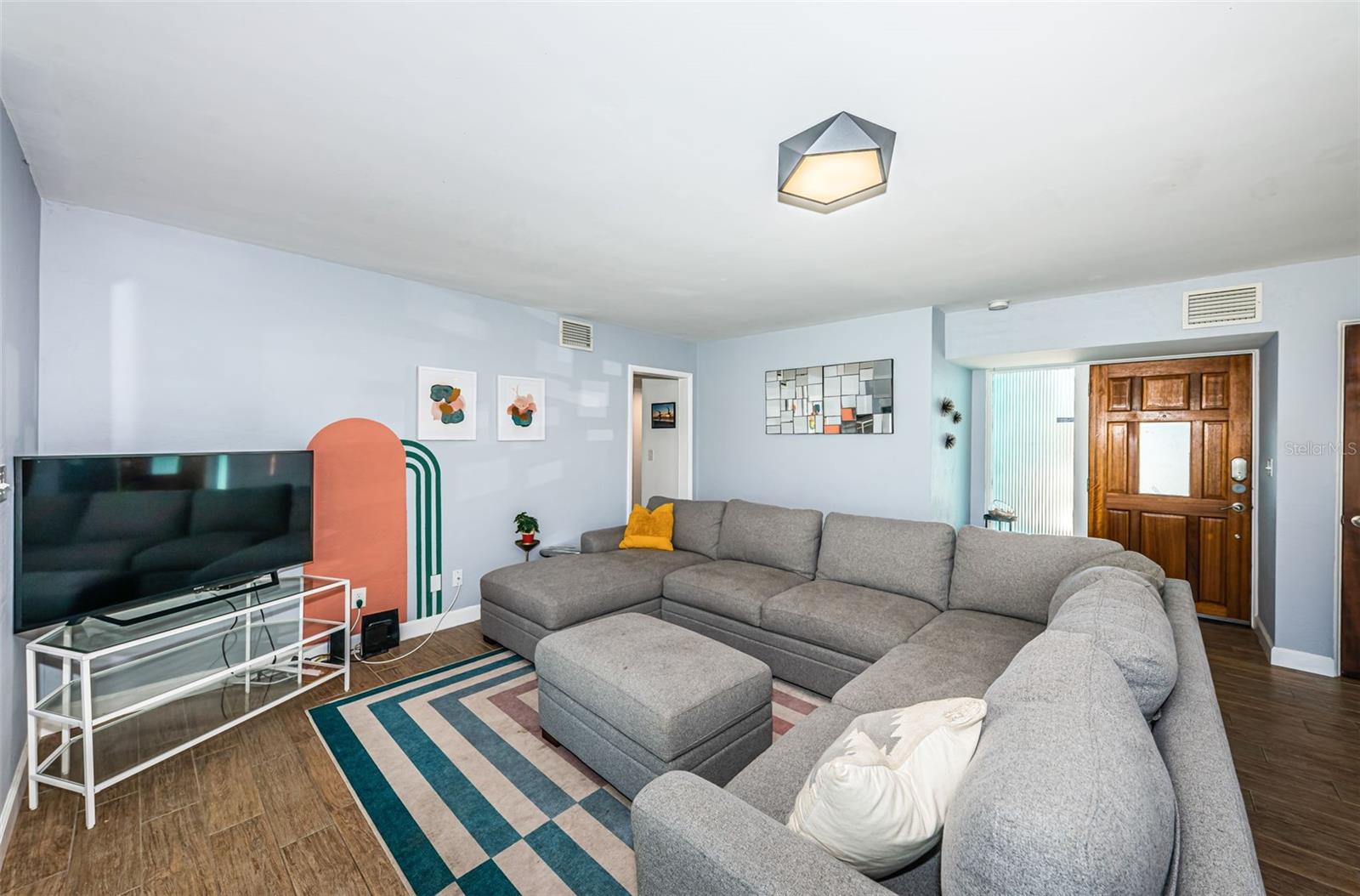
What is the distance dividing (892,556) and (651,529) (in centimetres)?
192

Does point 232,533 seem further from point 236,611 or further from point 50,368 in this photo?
point 50,368

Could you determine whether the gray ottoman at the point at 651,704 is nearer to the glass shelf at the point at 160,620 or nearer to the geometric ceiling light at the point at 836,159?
the glass shelf at the point at 160,620

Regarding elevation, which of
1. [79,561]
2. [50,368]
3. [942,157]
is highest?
[942,157]

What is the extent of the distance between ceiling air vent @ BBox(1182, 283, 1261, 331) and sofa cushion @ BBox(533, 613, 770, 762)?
3581 mm

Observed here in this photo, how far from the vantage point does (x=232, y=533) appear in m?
2.55

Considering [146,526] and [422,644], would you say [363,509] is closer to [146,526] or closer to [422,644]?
[422,644]

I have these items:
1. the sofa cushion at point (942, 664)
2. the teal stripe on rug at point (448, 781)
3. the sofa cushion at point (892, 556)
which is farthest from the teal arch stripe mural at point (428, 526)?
the sofa cushion at point (942, 664)

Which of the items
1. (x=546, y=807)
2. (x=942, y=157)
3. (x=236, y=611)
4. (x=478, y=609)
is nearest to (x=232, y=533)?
(x=236, y=611)

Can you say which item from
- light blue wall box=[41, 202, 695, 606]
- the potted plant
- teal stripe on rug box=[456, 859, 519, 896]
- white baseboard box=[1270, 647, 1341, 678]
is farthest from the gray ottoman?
white baseboard box=[1270, 647, 1341, 678]

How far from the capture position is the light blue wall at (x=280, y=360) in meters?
2.45

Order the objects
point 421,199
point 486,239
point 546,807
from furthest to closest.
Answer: point 486,239 < point 421,199 < point 546,807

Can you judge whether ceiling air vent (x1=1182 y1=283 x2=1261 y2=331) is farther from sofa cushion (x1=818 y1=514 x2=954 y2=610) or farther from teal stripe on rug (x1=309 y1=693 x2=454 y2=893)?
teal stripe on rug (x1=309 y1=693 x2=454 y2=893)

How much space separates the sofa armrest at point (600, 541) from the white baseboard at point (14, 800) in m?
2.84

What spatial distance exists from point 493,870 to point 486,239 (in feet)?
8.75
